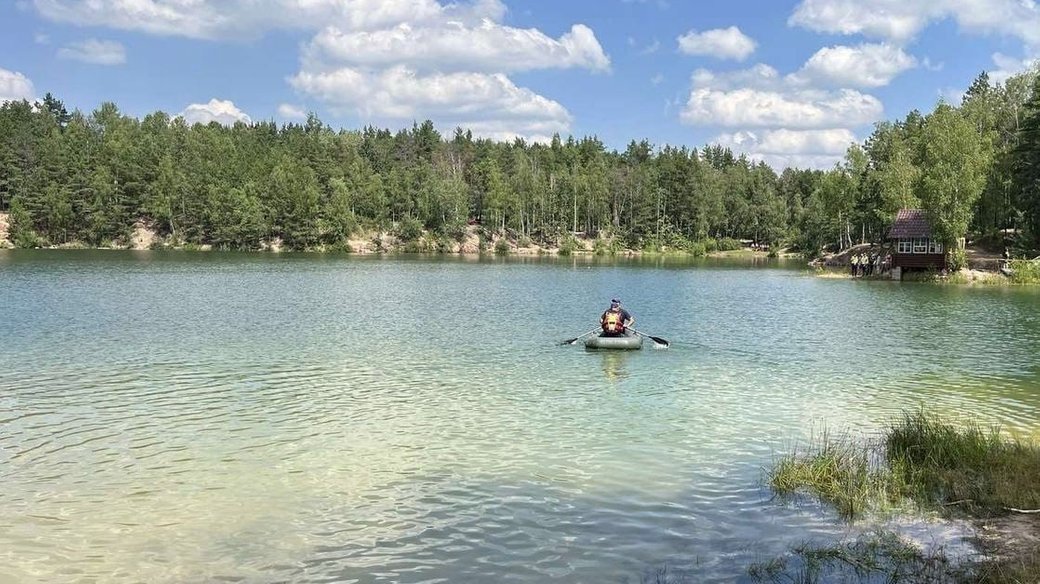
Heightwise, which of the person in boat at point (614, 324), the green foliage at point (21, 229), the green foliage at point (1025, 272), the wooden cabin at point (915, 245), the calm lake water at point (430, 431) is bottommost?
the calm lake water at point (430, 431)

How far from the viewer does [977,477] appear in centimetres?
1409

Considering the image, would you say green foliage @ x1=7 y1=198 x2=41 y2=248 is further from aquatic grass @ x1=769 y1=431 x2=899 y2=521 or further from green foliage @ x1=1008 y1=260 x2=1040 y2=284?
aquatic grass @ x1=769 y1=431 x2=899 y2=521

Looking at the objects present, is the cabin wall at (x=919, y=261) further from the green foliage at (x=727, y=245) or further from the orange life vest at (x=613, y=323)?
the green foliage at (x=727, y=245)

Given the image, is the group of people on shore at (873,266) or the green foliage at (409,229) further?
the green foliage at (409,229)

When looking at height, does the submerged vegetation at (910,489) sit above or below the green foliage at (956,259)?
below

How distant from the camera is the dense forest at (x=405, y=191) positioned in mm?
114875

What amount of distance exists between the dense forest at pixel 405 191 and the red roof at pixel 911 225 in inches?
427

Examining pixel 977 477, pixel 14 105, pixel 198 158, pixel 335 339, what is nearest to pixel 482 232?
pixel 198 158

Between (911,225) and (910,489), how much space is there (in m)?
79.3

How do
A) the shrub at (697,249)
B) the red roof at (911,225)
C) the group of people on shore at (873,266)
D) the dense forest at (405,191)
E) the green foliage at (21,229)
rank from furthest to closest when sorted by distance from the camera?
1. the shrub at (697,249)
2. the green foliage at (21,229)
3. the dense forest at (405,191)
4. the group of people on shore at (873,266)
5. the red roof at (911,225)

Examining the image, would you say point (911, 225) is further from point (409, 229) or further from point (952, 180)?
point (409, 229)

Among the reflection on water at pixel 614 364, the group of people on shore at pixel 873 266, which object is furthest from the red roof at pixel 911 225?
the reflection on water at pixel 614 364

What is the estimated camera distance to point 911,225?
8356 centimetres

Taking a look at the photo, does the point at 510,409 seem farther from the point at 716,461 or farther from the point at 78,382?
the point at 78,382
